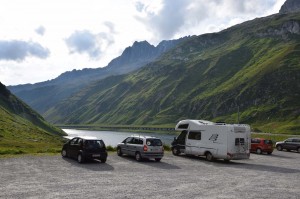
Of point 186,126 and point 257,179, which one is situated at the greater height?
point 186,126

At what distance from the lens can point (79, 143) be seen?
28.7m

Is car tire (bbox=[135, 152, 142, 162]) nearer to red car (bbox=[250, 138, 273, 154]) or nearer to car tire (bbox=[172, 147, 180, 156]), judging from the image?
car tire (bbox=[172, 147, 180, 156])

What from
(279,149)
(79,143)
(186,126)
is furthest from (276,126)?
(79,143)

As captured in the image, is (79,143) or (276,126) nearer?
(79,143)

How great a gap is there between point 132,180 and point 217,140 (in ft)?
46.7

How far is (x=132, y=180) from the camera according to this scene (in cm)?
2081

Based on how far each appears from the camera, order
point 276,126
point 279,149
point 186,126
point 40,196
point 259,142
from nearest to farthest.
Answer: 1. point 40,196
2. point 186,126
3. point 259,142
4. point 279,149
5. point 276,126

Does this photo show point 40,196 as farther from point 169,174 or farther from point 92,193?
point 169,174

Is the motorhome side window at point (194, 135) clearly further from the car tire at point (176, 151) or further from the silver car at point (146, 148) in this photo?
the silver car at point (146, 148)

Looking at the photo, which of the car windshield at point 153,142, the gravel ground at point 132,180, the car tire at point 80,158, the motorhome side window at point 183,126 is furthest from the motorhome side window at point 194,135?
the car tire at point 80,158

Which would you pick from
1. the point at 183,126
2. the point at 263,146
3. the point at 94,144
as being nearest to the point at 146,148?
the point at 94,144

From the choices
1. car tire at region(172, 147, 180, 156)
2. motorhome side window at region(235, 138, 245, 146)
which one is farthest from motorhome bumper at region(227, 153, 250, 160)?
car tire at region(172, 147, 180, 156)

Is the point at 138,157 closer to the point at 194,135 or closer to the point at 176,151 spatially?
the point at 194,135

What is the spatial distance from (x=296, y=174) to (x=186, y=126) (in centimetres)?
1292
